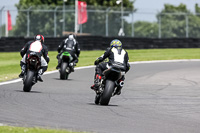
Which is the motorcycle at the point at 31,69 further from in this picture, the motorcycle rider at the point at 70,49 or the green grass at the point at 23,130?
the green grass at the point at 23,130

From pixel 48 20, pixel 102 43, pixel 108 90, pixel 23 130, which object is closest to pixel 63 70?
pixel 108 90

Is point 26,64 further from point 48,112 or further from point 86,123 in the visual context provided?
point 86,123

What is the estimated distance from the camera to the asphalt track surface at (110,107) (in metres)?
8.31

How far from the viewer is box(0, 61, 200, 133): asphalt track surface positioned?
8312mm

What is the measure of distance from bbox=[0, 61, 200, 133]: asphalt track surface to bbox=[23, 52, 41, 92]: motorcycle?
0.73 feet

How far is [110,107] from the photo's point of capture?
35.0 ft

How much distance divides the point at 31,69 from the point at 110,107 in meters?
3.13

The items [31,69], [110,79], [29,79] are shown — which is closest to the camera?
[110,79]

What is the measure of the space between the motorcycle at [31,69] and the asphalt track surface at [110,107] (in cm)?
22

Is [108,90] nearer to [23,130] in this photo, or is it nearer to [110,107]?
[110,107]

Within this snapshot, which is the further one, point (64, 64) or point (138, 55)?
point (138, 55)

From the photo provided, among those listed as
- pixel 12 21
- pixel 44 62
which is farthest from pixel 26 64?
pixel 12 21

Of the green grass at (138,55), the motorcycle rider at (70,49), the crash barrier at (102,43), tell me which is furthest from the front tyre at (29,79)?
the crash barrier at (102,43)

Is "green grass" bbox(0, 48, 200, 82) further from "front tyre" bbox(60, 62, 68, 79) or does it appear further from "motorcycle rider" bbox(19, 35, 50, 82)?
"motorcycle rider" bbox(19, 35, 50, 82)
